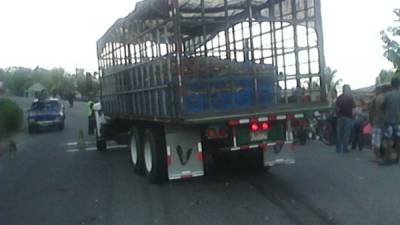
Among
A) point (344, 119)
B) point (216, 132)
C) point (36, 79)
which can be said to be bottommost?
point (344, 119)

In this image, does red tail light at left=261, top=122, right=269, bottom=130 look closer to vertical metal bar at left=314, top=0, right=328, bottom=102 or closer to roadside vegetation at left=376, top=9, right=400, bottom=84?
vertical metal bar at left=314, top=0, right=328, bottom=102

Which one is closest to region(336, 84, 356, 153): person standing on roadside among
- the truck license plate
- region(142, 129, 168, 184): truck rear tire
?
the truck license plate

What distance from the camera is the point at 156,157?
9.57 m

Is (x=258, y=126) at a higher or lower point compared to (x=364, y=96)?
lower

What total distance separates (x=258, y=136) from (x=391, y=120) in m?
3.61

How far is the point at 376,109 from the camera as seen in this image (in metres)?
11.3

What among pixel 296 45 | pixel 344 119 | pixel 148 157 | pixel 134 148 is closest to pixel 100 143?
pixel 134 148

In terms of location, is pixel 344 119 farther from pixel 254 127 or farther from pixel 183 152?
pixel 183 152

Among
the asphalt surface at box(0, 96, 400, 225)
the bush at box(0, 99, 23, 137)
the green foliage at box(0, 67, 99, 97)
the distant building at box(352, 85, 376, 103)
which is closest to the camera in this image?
the asphalt surface at box(0, 96, 400, 225)

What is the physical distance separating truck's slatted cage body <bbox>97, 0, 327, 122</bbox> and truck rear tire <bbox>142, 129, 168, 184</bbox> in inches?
13.3

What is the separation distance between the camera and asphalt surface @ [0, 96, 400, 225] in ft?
24.0

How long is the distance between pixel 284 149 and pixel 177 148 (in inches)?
69.8

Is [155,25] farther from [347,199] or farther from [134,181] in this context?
[347,199]

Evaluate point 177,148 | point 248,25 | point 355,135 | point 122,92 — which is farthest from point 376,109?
point 122,92
